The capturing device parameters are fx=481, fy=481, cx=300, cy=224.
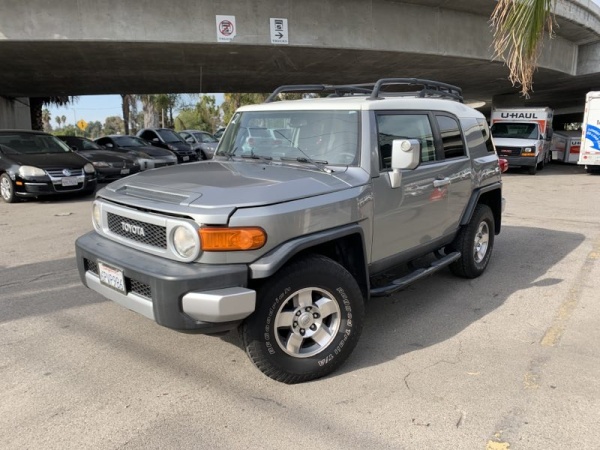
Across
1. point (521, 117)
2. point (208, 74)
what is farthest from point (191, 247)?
point (521, 117)

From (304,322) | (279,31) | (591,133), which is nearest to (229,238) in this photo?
(304,322)

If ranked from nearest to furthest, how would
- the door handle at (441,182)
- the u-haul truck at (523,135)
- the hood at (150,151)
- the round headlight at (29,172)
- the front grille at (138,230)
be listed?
1. the front grille at (138,230)
2. the door handle at (441,182)
3. the round headlight at (29,172)
4. the hood at (150,151)
5. the u-haul truck at (523,135)

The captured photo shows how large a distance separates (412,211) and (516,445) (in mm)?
1985

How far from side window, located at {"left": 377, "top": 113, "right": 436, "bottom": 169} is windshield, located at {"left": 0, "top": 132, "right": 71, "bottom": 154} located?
10026 mm

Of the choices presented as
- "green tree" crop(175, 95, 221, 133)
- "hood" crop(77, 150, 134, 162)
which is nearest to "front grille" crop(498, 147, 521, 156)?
"hood" crop(77, 150, 134, 162)

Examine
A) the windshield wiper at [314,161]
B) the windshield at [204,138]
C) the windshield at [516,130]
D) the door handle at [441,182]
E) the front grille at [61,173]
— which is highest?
the windshield at [516,130]

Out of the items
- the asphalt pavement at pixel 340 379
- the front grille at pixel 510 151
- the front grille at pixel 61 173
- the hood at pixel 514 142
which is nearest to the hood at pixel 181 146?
the front grille at pixel 61 173

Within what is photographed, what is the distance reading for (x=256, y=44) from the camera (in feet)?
40.6

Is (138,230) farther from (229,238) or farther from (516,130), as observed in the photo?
(516,130)

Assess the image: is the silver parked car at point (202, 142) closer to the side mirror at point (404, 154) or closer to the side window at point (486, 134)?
the side window at point (486, 134)

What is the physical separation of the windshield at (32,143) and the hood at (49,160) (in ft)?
1.45

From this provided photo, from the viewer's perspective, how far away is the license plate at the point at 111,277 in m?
3.14

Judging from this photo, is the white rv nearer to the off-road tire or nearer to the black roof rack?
the off-road tire

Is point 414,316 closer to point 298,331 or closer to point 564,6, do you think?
point 298,331
